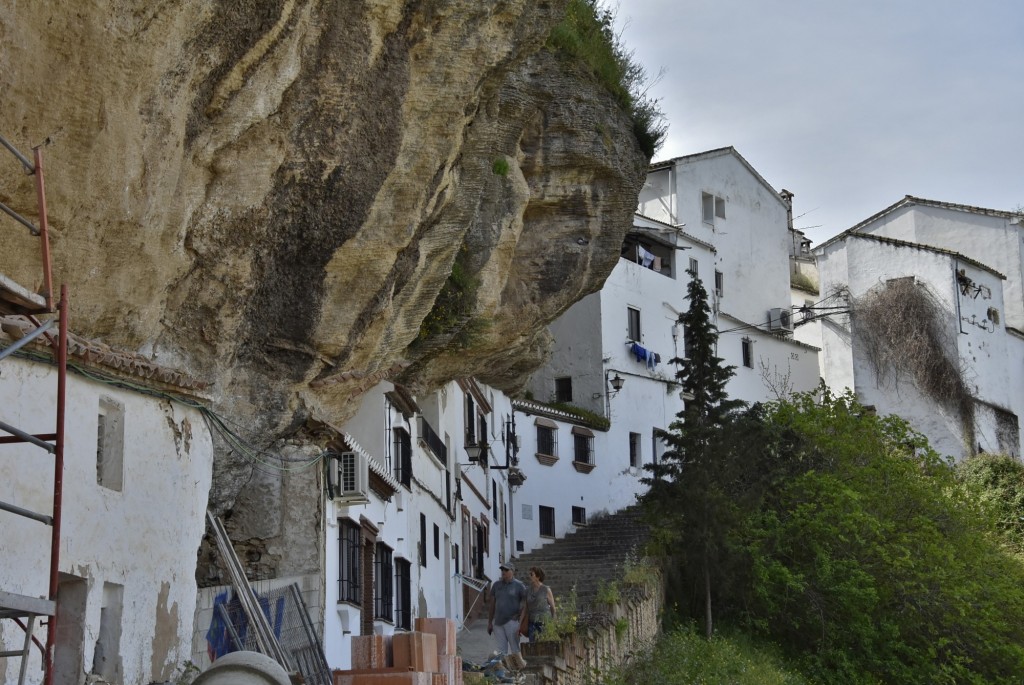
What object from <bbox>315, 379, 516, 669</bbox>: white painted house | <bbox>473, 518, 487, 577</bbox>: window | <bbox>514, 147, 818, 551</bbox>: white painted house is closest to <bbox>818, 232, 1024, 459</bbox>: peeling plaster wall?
<bbox>514, 147, 818, 551</bbox>: white painted house

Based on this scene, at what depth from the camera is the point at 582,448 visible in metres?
41.0

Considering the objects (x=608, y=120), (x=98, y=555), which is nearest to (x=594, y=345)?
(x=608, y=120)

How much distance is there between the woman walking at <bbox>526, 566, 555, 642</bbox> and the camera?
56.4ft

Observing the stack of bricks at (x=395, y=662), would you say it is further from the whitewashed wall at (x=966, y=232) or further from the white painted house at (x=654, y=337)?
the whitewashed wall at (x=966, y=232)

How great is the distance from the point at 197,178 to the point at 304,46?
1.74m

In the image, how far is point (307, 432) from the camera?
1730 cm

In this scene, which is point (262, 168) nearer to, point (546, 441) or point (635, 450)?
point (546, 441)

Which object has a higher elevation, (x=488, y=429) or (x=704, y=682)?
(x=488, y=429)

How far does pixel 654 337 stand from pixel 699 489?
15.6 m

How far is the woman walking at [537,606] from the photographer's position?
56.4ft

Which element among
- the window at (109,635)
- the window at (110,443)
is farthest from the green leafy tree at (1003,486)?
the window at (109,635)

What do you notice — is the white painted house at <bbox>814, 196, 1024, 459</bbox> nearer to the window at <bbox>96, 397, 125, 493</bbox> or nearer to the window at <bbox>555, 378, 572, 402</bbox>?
the window at <bbox>555, 378, 572, 402</bbox>

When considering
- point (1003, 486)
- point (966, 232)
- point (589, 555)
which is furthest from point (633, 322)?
point (966, 232)

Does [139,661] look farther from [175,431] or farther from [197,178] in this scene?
[197,178]
